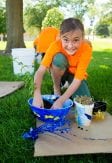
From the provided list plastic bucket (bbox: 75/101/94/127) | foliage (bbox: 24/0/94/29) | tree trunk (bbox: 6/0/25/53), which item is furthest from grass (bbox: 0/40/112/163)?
foliage (bbox: 24/0/94/29)

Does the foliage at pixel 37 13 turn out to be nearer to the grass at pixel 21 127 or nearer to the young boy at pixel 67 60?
the grass at pixel 21 127

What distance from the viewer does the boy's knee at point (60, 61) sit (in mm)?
2986

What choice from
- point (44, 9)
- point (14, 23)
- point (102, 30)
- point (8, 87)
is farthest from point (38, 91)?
point (102, 30)

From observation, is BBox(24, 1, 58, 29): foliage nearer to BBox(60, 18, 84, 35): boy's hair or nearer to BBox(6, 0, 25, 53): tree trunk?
BBox(6, 0, 25, 53): tree trunk

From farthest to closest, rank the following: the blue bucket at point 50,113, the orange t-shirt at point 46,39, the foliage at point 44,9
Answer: the foliage at point 44,9 < the orange t-shirt at point 46,39 < the blue bucket at point 50,113

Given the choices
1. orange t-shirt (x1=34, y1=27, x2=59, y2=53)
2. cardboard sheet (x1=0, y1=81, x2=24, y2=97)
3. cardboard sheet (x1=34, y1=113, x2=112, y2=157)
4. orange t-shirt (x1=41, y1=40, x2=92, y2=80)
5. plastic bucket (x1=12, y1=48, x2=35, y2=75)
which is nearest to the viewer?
cardboard sheet (x1=34, y1=113, x2=112, y2=157)

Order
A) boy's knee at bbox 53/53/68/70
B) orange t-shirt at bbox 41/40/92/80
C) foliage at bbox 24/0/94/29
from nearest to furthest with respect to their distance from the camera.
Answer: orange t-shirt at bbox 41/40/92/80 → boy's knee at bbox 53/53/68/70 → foliage at bbox 24/0/94/29

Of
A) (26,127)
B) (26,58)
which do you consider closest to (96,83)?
(26,58)

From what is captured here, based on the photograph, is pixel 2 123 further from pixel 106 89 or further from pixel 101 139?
pixel 106 89

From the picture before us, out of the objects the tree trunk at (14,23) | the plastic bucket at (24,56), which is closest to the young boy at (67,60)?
the plastic bucket at (24,56)

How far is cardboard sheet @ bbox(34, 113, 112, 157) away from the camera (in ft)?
7.27

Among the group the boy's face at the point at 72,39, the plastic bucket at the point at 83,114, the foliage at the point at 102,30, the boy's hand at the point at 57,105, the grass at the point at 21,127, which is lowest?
the foliage at the point at 102,30

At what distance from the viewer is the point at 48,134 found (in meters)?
2.47

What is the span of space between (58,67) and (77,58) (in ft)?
0.71
